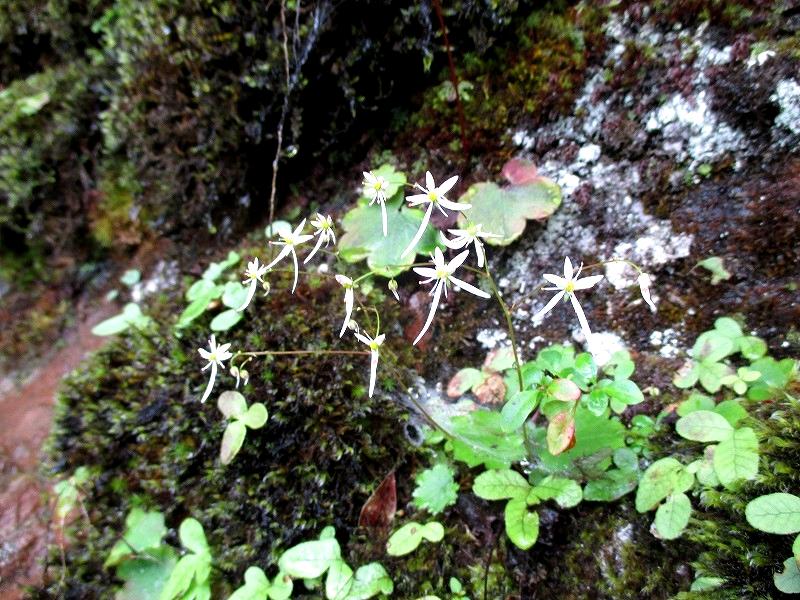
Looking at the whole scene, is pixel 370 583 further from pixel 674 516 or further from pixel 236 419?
pixel 674 516

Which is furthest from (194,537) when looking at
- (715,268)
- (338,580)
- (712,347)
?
(715,268)

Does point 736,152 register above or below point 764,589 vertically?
above

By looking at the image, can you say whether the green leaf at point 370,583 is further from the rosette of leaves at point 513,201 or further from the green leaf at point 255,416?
the rosette of leaves at point 513,201

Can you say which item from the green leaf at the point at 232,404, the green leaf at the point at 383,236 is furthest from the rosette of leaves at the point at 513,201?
the green leaf at the point at 232,404

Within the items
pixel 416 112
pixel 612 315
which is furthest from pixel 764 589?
pixel 416 112

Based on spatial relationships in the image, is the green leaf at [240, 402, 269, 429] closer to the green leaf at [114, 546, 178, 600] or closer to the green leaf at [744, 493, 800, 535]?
the green leaf at [114, 546, 178, 600]

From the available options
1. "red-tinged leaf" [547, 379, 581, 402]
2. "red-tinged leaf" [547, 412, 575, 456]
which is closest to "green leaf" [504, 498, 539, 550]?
"red-tinged leaf" [547, 412, 575, 456]

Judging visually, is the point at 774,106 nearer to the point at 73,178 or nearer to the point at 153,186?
the point at 153,186
